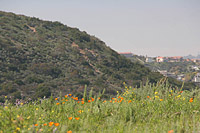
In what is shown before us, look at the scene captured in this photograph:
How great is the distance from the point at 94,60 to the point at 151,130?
32.3m

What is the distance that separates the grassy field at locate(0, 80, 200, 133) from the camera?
3520 mm

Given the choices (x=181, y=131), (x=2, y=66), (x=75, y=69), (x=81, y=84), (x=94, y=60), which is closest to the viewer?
(x=181, y=131)

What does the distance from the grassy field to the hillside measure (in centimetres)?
1677

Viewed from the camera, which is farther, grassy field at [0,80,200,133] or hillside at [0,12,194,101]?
hillside at [0,12,194,101]

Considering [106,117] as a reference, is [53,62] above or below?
above

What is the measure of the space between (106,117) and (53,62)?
88.8 feet

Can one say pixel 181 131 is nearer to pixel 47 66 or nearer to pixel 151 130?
pixel 151 130

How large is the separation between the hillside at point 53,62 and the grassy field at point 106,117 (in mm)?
16773

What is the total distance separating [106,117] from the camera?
14.5 ft

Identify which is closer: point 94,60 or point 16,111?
point 16,111

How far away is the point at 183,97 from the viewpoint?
5.43 m

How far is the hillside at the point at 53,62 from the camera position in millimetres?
24150

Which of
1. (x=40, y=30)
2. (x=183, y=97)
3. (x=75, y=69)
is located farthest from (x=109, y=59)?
(x=183, y=97)

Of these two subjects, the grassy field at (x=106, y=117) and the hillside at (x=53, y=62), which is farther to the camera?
the hillside at (x=53, y=62)
